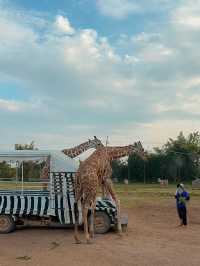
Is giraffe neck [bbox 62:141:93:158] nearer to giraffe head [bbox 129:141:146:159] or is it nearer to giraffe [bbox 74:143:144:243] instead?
giraffe [bbox 74:143:144:243]

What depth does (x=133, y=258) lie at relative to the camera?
35.4ft

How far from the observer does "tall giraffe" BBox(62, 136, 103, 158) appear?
49.5ft

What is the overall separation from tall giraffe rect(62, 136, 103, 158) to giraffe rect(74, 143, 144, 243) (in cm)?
48

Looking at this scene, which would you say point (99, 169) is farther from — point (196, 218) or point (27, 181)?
point (196, 218)

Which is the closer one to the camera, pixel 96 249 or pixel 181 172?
pixel 96 249

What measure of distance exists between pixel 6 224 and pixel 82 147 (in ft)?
11.1

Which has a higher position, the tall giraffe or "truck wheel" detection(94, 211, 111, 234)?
the tall giraffe

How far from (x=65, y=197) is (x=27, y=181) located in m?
1.54

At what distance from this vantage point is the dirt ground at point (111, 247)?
1055 cm

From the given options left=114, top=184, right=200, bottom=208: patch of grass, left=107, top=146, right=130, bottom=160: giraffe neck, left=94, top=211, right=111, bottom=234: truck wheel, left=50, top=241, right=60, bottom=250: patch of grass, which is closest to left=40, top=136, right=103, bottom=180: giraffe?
left=107, top=146, right=130, bottom=160: giraffe neck

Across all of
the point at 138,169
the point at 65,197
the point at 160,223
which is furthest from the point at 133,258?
the point at 138,169

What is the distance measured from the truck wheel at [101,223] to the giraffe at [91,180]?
41 centimetres

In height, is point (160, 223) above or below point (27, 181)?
below

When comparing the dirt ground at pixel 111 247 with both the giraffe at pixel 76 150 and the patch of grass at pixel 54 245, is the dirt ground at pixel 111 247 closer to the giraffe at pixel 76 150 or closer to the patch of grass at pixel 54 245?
the patch of grass at pixel 54 245
